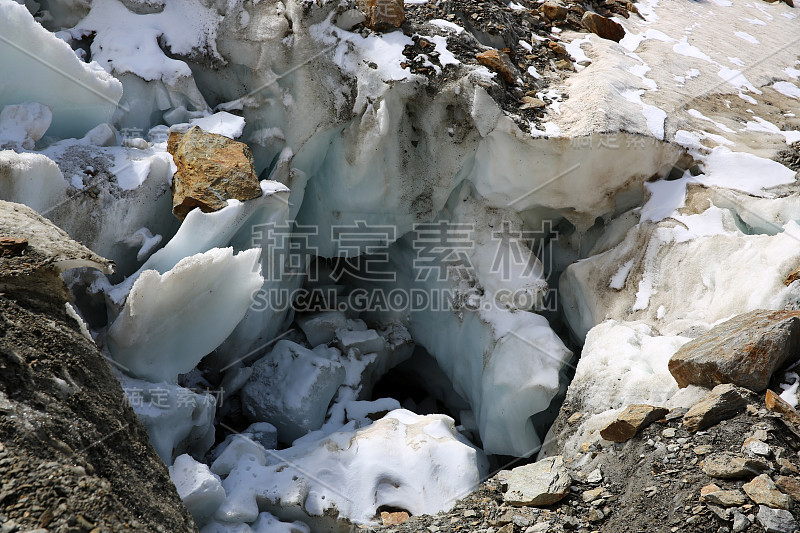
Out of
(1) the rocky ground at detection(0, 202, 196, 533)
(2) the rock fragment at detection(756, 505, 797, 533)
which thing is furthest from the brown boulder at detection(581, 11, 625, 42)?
(1) the rocky ground at detection(0, 202, 196, 533)

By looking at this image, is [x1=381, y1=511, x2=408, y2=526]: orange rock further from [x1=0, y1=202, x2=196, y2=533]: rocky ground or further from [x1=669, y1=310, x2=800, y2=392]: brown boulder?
[x1=669, y1=310, x2=800, y2=392]: brown boulder

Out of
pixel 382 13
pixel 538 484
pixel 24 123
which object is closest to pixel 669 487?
pixel 538 484

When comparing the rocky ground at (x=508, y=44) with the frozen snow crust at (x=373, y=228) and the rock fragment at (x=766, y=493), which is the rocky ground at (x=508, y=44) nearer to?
the frozen snow crust at (x=373, y=228)

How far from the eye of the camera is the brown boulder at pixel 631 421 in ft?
9.95

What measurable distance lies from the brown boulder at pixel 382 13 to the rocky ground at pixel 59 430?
2565 mm

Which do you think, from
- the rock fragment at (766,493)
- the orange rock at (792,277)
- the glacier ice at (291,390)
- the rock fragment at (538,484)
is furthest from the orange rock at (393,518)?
the orange rock at (792,277)

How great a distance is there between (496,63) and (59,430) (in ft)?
11.1

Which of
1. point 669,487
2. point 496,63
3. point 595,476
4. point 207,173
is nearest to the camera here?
point 669,487

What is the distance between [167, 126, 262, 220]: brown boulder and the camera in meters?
3.89

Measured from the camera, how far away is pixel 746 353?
295 cm

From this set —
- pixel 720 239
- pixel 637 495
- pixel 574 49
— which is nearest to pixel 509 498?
pixel 637 495

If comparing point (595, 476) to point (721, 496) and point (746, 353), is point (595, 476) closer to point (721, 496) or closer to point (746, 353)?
point (721, 496)

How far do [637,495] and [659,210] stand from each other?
77.7 inches

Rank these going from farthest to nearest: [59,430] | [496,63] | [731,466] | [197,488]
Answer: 1. [496,63]
2. [197,488]
3. [731,466]
4. [59,430]
